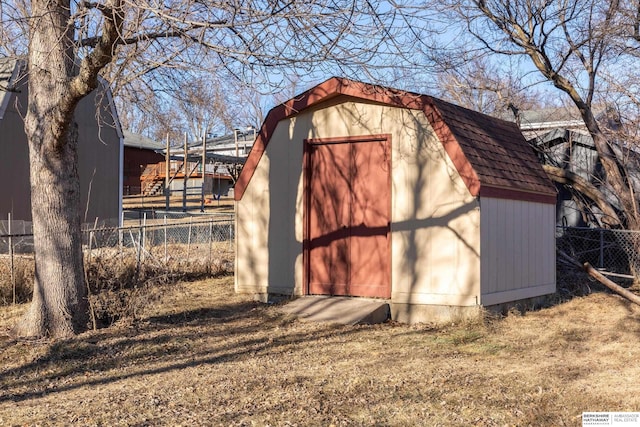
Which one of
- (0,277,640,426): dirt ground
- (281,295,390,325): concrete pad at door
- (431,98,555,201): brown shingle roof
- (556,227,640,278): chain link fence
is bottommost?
(0,277,640,426): dirt ground

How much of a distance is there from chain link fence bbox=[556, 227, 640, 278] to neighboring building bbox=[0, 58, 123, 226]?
10857 millimetres

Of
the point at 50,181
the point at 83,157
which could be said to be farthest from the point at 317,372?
the point at 83,157

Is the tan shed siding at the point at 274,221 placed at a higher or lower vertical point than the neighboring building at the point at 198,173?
lower

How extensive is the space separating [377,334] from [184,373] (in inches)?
118

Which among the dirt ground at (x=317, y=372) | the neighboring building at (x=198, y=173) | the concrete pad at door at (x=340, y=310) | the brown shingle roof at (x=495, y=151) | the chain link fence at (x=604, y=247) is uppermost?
the neighboring building at (x=198, y=173)

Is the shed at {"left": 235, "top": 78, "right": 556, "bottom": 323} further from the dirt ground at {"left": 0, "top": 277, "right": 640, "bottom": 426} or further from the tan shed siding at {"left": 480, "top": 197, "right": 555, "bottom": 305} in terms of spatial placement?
the dirt ground at {"left": 0, "top": 277, "right": 640, "bottom": 426}

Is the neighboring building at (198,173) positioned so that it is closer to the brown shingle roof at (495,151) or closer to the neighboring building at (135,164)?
the neighboring building at (135,164)

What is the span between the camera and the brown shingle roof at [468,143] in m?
9.45

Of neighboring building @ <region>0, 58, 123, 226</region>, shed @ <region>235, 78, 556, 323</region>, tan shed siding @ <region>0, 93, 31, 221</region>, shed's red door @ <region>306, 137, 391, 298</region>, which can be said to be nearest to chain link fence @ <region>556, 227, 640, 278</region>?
shed @ <region>235, 78, 556, 323</region>

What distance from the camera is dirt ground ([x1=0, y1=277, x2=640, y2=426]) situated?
5316 mm

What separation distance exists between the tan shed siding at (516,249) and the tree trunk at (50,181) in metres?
5.52

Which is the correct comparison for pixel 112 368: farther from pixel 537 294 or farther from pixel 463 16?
pixel 463 16

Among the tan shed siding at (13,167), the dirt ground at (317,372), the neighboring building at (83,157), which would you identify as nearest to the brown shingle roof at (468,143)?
the dirt ground at (317,372)

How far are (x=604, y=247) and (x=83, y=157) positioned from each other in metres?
Answer: 14.6
